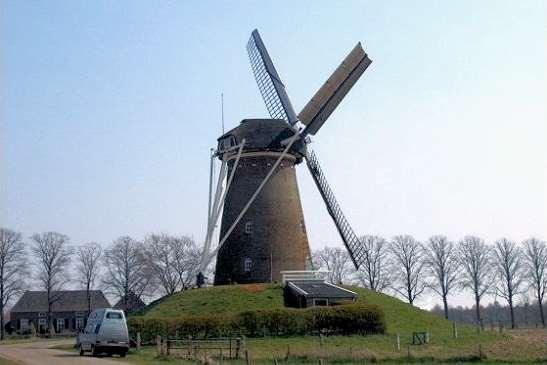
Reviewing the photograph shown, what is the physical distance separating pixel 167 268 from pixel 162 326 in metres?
36.4

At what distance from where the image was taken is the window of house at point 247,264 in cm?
3917

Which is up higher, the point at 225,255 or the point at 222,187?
the point at 222,187

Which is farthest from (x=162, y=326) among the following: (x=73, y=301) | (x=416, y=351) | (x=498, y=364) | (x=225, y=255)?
(x=73, y=301)

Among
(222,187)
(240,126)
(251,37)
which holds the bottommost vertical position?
(222,187)

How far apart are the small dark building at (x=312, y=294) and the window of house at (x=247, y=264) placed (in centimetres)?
270

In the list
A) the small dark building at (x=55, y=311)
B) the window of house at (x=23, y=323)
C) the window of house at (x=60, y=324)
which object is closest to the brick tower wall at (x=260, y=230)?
the small dark building at (x=55, y=311)

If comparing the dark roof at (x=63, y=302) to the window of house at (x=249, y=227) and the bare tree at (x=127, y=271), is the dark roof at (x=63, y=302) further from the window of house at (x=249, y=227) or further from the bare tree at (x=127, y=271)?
the window of house at (x=249, y=227)

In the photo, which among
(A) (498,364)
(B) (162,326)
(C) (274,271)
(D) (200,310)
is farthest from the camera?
(C) (274,271)

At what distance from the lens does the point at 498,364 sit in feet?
70.4

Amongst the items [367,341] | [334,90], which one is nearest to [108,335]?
[367,341]

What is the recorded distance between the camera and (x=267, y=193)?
3934 centimetres

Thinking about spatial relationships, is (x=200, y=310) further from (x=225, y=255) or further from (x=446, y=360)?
(x=446, y=360)

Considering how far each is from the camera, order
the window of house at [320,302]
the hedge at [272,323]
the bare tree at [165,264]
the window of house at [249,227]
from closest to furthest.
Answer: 1. the hedge at [272,323]
2. the window of house at [320,302]
3. the window of house at [249,227]
4. the bare tree at [165,264]

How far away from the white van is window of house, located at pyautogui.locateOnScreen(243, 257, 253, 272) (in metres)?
13.2
